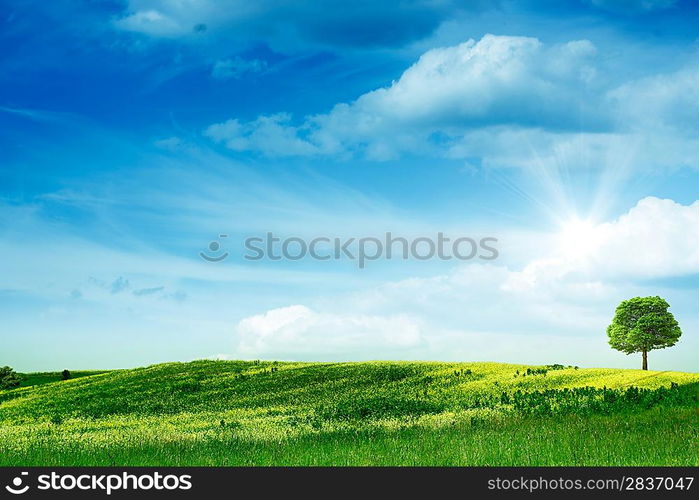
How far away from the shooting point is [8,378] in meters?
74.2

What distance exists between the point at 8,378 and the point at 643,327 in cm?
6701

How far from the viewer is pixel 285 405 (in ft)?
131

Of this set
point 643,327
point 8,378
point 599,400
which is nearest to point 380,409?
point 599,400

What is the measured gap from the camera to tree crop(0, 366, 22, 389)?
73.7 meters

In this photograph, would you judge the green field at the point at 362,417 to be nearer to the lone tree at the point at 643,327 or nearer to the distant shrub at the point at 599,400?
the distant shrub at the point at 599,400

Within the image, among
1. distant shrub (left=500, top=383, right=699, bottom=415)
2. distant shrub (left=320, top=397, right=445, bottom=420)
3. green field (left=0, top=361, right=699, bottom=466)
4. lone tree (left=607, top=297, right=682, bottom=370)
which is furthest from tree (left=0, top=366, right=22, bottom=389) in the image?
lone tree (left=607, top=297, right=682, bottom=370)

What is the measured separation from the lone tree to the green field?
2346cm

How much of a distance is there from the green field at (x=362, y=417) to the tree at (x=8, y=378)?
56.2ft

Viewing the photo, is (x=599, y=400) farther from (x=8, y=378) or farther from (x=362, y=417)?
A: (x=8, y=378)

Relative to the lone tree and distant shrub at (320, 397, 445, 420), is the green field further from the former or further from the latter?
the lone tree

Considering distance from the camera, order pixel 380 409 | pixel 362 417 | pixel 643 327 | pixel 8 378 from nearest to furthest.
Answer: pixel 362 417
pixel 380 409
pixel 643 327
pixel 8 378

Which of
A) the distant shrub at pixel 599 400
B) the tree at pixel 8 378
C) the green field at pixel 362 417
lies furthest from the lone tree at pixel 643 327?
the tree at pixel 8 378
